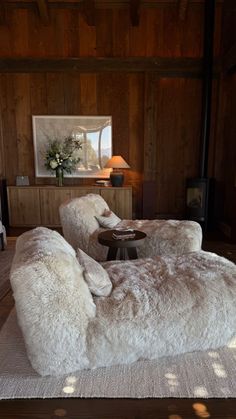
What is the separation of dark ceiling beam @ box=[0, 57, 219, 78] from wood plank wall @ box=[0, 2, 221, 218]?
0.06 meters

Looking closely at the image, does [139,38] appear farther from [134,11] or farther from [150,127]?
[150,127]

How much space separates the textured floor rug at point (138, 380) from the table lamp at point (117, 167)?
3.52 m

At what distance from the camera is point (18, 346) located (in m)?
2.09

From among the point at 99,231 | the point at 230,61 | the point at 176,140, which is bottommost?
the point at 99,231

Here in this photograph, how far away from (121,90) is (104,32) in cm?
100

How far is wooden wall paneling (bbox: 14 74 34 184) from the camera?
535 cm

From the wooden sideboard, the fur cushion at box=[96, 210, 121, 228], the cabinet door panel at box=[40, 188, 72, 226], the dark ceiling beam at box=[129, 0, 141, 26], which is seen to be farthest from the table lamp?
the dark ceiling beam at box=[129, 0, 141, 26]

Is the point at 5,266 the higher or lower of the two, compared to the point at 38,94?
lower

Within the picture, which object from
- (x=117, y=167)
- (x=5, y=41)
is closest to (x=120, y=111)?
(x=117, y=167)

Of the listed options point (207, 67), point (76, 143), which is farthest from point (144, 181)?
point (207, 67)

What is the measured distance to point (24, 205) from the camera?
17.1 feet

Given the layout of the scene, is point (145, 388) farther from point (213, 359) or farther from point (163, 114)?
point (163, 114)

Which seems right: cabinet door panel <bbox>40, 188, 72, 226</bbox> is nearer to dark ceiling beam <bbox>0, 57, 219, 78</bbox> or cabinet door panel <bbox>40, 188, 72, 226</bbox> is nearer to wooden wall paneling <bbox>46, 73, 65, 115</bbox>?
wooden wall paneling <bbox>46, 73, 65, 115</bbox>

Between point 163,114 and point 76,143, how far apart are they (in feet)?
5.35
